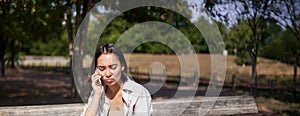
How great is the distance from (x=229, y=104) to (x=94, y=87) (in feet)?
8.63

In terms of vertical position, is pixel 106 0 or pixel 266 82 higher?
pixel 106 0

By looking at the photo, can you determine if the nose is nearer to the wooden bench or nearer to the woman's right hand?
the woman's right hand

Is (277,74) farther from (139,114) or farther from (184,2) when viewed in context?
(139,114)

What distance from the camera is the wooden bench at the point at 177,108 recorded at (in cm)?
348

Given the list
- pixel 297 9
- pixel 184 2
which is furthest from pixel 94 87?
pixel 297 9

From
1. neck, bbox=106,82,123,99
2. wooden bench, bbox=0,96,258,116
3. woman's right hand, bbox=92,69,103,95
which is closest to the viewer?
woman's right hand, bbox=92,69,103,95

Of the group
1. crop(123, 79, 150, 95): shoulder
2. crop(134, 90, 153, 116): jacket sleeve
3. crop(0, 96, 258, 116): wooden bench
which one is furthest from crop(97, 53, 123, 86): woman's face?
crop(0, 96, 258, 116): wooden bench

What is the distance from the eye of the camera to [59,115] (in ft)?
11.9

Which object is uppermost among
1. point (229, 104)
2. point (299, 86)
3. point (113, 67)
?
point (113, 67)

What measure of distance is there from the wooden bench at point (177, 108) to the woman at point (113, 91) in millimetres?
1261

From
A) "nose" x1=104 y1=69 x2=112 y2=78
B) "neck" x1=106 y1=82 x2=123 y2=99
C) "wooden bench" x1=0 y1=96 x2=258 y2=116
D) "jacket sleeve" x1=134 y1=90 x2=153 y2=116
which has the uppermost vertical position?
"nose" x1=104 y1=69 x2=112 y2=78

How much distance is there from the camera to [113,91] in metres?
2.50

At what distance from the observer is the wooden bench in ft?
11.4

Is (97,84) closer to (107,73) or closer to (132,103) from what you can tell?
(107,73)
